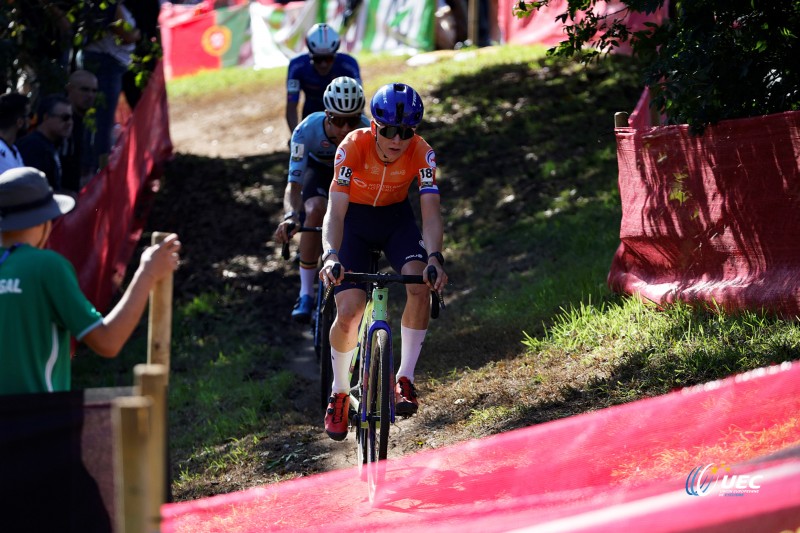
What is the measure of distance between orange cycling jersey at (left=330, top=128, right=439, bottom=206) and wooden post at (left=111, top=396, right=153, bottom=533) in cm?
361

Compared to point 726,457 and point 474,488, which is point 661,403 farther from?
point 474,488

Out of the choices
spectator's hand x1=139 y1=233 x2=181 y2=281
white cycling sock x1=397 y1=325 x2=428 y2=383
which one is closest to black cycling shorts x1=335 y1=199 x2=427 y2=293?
white cycling sock x1=397 y1=325 x2=428 y2=383

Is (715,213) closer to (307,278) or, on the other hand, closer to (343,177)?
(343,177)

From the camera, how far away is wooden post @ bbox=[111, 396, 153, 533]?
2.85 metres

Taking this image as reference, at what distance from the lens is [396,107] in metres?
6.07

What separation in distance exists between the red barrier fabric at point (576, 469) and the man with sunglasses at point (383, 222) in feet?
3.42

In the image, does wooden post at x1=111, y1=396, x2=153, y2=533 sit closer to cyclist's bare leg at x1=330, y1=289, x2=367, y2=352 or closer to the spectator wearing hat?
the spectator wearing hat

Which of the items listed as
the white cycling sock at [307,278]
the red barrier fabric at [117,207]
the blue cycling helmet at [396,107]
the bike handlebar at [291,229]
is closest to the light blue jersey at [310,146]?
the bike handlebar at [291,229]

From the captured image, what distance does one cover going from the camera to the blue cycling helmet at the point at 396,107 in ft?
19.9

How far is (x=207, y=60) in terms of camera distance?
A: 25.8 metres

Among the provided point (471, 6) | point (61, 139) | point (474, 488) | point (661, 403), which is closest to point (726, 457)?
point (661, 403)

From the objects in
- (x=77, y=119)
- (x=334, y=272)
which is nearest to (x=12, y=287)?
(x=334, y=272)

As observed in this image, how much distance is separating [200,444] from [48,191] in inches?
163

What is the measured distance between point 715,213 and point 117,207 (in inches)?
256
